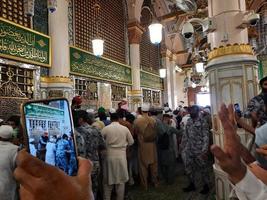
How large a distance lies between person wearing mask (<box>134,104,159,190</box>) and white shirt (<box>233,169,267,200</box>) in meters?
3.79

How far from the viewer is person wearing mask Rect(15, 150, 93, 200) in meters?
0.47

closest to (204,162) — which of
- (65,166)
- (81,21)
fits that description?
(65,166)

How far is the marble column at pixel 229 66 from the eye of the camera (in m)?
3.50

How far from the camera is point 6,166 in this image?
221 centimetres

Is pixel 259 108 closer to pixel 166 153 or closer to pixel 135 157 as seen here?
pixel 166 153

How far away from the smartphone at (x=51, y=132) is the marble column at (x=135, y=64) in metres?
7.94

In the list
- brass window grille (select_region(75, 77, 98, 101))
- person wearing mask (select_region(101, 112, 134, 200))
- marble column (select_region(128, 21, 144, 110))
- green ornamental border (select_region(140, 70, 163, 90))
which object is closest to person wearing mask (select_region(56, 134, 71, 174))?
person wearing mask (select_region(101, 112, 134, 200))

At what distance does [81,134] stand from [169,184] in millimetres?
2387

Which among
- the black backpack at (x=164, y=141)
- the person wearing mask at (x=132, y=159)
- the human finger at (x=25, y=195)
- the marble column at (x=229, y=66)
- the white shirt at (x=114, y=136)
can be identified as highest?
the marble column at (x=229, y=66)

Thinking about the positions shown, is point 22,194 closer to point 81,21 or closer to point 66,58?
point 66,58

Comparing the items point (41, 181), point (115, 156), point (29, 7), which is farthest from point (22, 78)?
point (41, 181)

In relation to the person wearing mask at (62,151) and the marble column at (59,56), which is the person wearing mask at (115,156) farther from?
the person wearing mask at (62,151)

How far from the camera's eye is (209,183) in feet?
13.8

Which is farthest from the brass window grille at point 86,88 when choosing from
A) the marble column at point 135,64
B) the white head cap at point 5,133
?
the white head cap at point 5,133
